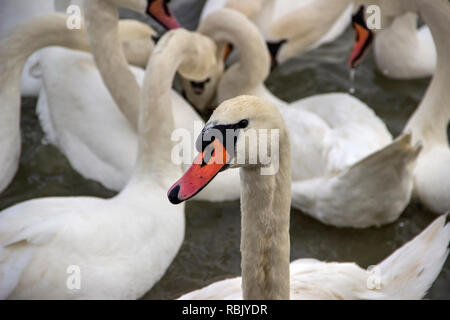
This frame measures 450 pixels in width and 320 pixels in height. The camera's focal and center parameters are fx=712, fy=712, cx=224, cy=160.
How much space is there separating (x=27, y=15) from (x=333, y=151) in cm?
216

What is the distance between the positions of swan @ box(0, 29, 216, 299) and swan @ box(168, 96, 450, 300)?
2.05 ft

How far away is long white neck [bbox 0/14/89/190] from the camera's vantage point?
3.91 metres

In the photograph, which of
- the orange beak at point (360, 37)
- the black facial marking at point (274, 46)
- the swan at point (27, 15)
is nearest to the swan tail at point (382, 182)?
the orange beak at point (360, 37)

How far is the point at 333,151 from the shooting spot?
394cm

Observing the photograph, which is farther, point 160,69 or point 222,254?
point 222,254

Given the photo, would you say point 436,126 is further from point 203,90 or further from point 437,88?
point 203,90

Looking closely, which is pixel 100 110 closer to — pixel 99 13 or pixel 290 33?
pixel 99 13

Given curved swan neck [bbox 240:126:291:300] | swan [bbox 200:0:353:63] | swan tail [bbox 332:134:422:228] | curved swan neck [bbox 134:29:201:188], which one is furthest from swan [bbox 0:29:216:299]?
swan [bbox 200:0:353:63]

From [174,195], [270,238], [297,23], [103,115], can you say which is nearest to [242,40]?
[297,23]

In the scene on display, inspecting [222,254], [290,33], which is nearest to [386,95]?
[290,33]
